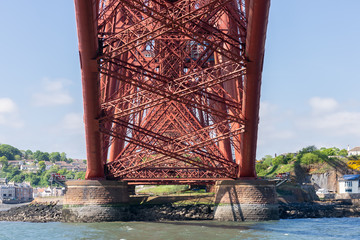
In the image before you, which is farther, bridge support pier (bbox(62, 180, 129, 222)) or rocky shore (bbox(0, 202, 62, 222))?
rocky shore (bbox(0, 202, 62, 222))

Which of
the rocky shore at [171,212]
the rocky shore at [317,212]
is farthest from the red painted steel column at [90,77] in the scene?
the rocky shore at [317,212]

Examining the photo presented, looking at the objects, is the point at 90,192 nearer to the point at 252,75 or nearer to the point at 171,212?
the point at 171,212

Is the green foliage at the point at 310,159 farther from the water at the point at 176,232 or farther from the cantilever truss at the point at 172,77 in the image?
the water at the point at 176,232

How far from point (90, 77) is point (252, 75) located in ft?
31.6

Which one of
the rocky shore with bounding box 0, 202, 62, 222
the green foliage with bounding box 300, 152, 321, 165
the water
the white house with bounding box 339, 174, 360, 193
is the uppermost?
the green foliage with bounding box 300, 152, 321, 165

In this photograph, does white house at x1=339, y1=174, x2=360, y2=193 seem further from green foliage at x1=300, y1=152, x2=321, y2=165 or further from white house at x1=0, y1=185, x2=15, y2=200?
white house at x1=0, y1=185, x2=15, y2=200

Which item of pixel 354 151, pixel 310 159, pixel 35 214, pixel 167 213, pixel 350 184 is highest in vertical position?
pixel 354 151

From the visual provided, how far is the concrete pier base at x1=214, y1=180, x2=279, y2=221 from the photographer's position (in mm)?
42938

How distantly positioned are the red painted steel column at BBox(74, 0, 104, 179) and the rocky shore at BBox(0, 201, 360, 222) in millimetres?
7694

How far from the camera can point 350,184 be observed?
3371 inches

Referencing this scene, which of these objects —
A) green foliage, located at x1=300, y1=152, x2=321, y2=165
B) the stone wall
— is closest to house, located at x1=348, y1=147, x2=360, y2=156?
green foliage, located at x1=300, y1=152, x2=321, y2=165

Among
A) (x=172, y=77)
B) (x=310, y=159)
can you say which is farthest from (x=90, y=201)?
(x=310, y=159)

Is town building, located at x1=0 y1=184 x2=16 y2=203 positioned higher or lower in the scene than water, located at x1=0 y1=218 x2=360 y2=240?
lower

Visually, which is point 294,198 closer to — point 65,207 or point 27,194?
point 65,207
